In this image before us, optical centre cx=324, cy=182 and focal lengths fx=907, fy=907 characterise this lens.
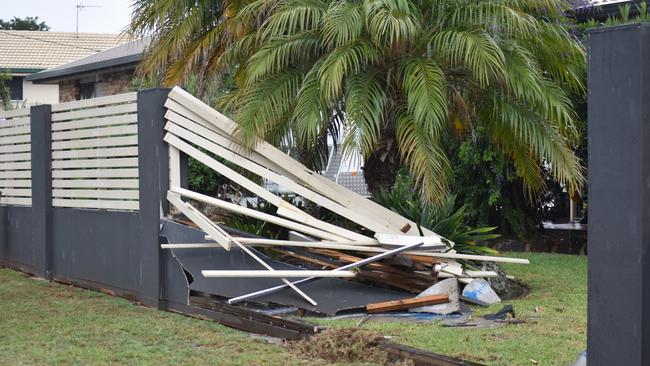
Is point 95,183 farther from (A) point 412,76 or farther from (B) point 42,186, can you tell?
(A) point 412,76

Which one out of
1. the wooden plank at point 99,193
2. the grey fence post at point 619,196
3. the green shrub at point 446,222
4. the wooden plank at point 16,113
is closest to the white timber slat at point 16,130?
the wooden plank at point 16,113

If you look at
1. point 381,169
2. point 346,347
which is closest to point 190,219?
point 381,169

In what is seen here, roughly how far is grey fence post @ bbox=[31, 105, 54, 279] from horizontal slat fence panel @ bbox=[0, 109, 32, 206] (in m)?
0.48

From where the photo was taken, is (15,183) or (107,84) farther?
(107,84)

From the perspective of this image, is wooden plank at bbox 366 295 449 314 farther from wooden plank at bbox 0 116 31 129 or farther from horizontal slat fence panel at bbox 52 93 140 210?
wooden plank at bbox 0 116 31 129

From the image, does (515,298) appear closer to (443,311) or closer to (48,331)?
(443,311)

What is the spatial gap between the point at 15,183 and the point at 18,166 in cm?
30

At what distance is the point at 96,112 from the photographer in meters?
10.7

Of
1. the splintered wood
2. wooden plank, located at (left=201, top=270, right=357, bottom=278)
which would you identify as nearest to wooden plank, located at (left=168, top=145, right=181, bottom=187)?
the splintered wood

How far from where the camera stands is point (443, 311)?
8.46m

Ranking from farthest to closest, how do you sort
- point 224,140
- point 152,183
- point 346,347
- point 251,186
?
point 152,183, point 224,140, point 251,186, point 346,347

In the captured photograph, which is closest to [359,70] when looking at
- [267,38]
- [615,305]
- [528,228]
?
[267,38]

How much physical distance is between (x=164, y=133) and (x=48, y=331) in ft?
7.93

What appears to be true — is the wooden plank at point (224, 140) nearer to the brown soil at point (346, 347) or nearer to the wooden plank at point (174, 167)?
the wooden plank at point (174, 167)
